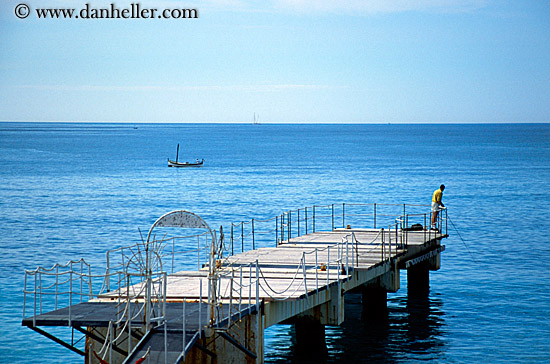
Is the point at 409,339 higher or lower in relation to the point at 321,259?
lower

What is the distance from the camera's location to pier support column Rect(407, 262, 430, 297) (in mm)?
33344

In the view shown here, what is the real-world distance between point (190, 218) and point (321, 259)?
339 inches

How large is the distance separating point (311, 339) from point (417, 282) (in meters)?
11.2

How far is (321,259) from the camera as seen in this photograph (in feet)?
84.6

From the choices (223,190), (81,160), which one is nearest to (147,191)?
(223,190)

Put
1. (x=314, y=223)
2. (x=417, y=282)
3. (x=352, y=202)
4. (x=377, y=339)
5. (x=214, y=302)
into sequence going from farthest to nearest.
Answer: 1. (x=352, y=202)
2. (x=314, y=223)
3. (x=417, y=282)
4. (x=377, y=339)
5. (x=214, y=302)

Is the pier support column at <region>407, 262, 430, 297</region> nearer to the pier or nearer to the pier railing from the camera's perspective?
the pier railing

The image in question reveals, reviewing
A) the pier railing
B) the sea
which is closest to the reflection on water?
the sea

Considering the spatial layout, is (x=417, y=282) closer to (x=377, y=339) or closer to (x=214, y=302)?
(x=377, y=339)

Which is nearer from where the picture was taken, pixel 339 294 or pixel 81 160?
pixel 339 294

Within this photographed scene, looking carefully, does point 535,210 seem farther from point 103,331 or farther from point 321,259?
point 103,331

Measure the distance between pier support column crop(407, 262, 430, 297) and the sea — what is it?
1.59ft

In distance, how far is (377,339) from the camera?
2669 centimetres

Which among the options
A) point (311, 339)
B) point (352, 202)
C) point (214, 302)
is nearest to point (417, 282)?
point (311, 339)
